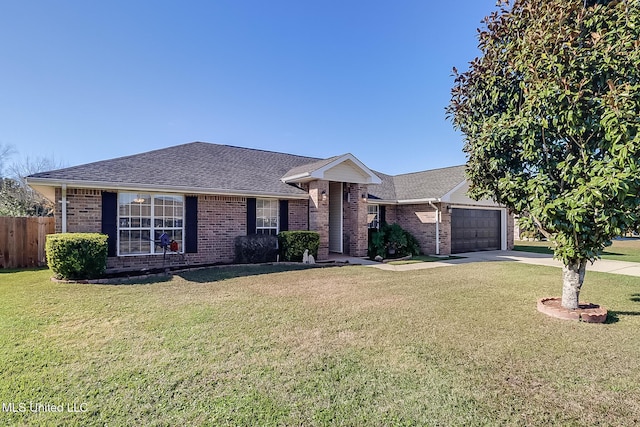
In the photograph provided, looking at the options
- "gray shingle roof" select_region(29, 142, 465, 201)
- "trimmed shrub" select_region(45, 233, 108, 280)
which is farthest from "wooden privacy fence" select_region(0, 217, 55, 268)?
"trimmed shrub" select_region(45, 233, 108, 280)

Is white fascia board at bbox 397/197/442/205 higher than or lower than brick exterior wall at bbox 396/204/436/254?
higher

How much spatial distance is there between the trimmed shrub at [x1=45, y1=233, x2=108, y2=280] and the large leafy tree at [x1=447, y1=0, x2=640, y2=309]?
381 inches

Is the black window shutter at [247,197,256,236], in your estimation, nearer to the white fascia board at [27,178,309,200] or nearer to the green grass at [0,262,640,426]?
the white fascia board at [27,178,309,200]

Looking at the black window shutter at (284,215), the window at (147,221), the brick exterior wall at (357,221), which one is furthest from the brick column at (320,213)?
the window at (147,221)

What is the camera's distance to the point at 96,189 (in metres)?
9.53

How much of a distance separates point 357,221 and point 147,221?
27.1 feet

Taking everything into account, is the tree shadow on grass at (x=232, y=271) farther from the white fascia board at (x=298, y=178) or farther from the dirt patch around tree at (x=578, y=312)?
the dirt patch around tree at (x=578, y=312)

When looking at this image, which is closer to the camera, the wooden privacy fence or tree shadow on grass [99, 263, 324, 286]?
tree shadow on grass [99, 263, 324, 286]

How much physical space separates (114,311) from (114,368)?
2.53m

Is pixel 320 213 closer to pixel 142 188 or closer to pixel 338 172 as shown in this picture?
pixel 338 172

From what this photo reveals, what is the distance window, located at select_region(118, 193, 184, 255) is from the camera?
32.8 feet

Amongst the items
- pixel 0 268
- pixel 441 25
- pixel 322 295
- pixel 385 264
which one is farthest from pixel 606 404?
pixel 0 268

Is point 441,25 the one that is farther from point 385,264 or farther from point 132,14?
point 132,14

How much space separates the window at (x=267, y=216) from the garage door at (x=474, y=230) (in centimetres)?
959
